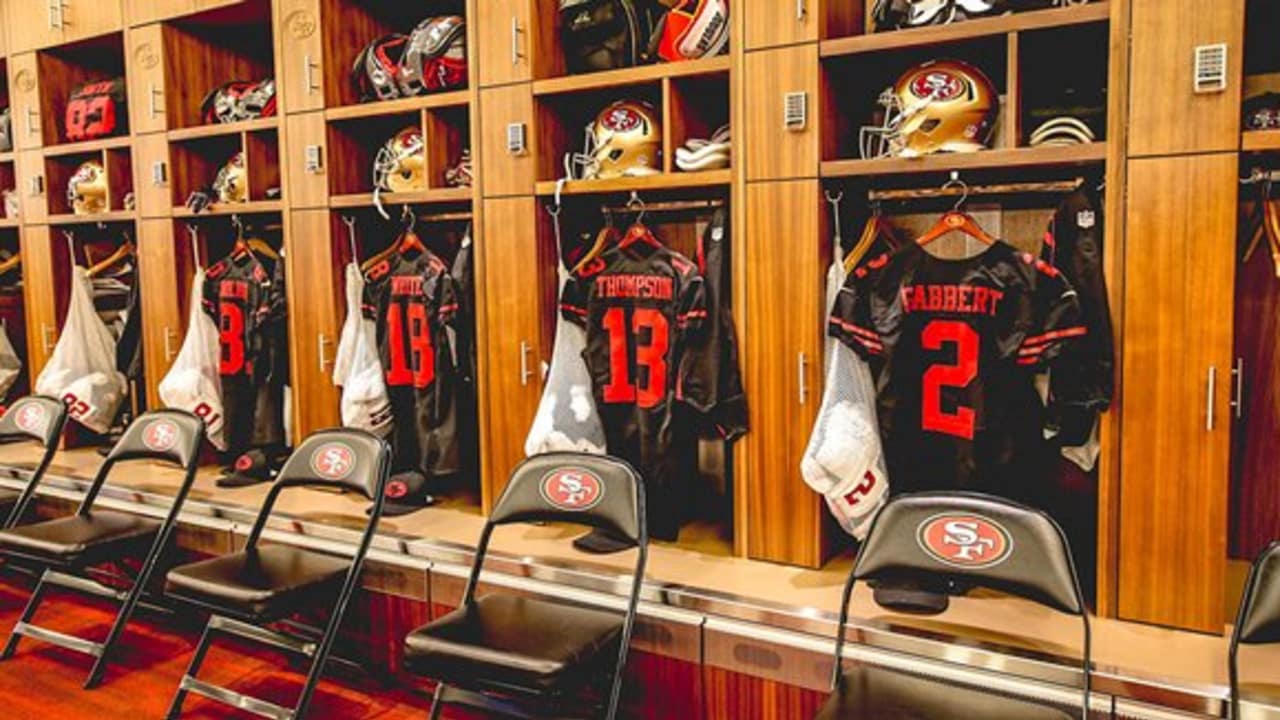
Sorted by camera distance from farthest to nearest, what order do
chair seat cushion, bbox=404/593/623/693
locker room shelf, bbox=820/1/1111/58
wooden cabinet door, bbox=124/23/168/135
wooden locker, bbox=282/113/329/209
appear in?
wooden cabinet door, bbox=124/23/168/135, wooden locker, bbox=282/113/329/209, locker room shelf, bbox=820/1/1111/58, chair seat cushion, bbox=404/593/623/693

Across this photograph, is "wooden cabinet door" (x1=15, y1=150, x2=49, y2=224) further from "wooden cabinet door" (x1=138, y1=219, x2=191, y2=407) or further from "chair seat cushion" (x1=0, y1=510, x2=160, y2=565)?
"chair seat cushion" (x1=0, y1=510, x2=160, y2=565)

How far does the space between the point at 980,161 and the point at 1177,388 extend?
78 centimetres

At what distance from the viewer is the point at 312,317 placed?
4.14 metres

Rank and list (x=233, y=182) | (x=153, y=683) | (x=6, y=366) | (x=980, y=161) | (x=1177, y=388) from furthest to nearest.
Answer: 1. (x=6, y=366)
2. (x=233, y=182)
3. (x=153, y=683)
4. (x=980, y=161)
5. (x=1177, y=388)

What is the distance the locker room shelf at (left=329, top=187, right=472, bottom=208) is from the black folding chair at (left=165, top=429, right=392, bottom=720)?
1.03 meters

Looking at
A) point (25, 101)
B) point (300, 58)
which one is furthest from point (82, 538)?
point (25, 101)

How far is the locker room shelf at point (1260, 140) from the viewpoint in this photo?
2295mm

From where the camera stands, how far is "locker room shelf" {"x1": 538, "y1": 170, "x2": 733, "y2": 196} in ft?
10.1

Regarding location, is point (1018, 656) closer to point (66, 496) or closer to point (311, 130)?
point (311, 130)

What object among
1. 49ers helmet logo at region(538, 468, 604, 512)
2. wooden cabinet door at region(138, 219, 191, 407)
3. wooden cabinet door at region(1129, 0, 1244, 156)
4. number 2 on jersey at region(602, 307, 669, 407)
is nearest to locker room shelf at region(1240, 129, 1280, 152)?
wooden cabinet door at region(1129, 0, 1244, 156)

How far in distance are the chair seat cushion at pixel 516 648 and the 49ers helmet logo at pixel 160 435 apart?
5.14 ft

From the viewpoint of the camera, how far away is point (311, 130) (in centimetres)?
402

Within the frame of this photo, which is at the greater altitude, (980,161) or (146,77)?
(146,77)

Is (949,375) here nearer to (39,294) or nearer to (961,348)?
(961,348)
